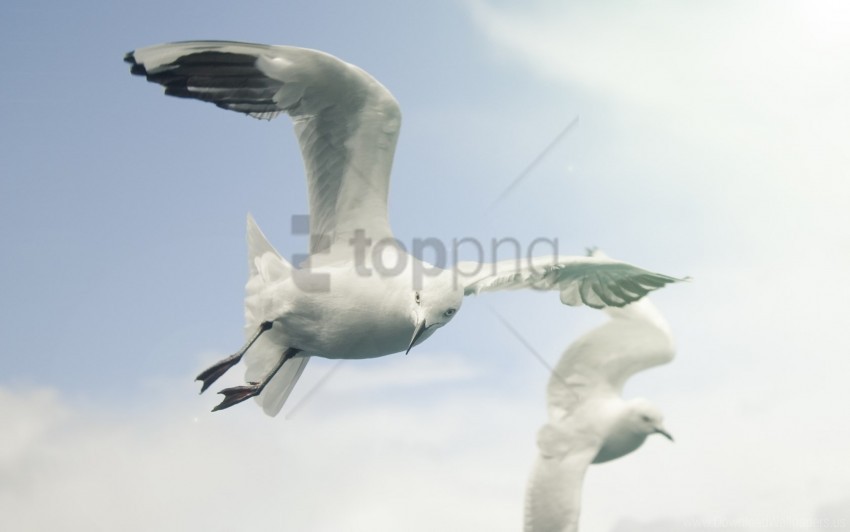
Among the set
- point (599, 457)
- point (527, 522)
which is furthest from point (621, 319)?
point (527, 522)

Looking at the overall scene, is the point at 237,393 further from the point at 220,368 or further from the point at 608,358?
the point at 608,358

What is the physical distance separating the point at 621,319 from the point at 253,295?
337 cm

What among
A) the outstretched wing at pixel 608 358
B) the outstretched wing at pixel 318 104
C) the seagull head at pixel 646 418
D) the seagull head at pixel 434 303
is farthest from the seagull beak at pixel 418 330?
the seagull head at pixel 646 418

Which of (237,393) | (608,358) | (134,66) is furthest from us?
(608,358)

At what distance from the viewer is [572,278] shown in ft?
19.0

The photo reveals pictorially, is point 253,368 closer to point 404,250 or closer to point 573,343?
point 404,250

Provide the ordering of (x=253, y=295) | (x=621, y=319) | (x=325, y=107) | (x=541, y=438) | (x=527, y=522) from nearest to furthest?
(x=325, y=107) → (x=253, y=295) → (x=527, y=522) → (x=541, y=438) → (x=621, y=319)

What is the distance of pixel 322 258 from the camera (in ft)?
18.4

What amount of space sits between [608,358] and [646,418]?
0.74 m

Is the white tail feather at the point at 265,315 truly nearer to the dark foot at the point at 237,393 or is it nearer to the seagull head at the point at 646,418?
the dark foot at the point at 237,393

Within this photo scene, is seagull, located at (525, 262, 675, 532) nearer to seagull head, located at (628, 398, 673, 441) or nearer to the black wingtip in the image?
seagull head, located at (628, 398, 673, 441)

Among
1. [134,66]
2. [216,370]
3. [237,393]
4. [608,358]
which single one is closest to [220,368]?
[216,370]

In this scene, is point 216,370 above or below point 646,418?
above

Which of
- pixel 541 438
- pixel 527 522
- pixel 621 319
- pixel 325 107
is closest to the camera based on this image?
pixel 325 107
